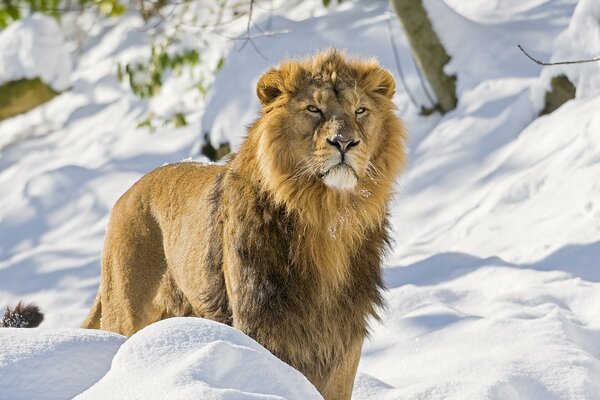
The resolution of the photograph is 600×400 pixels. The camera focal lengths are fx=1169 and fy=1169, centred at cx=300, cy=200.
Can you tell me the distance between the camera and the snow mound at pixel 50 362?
2943mm

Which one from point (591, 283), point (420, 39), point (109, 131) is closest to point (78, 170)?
point (109, 131)

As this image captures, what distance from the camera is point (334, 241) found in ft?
14.7

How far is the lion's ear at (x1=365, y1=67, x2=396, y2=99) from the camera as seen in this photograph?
14.9 feet

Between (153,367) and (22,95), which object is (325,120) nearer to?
(153,367)

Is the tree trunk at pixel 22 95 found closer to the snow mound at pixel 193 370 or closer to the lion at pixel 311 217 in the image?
the lion at pixel 311 217

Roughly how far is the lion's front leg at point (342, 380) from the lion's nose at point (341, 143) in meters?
0.81

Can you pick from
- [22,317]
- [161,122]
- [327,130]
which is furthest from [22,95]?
[327,130]

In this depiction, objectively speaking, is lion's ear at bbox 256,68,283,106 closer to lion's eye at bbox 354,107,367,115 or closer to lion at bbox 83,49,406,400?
lion at bbox 83,49,406,400

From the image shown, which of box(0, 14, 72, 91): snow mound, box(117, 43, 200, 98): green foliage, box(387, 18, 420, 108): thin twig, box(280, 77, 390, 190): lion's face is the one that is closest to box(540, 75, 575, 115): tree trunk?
box(387, 18, 420, 108): thin twig

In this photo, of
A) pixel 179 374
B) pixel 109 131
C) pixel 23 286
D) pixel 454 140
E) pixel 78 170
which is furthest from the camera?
pixel 109 131

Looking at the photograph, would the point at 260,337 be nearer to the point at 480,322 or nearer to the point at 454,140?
the point at 480,322

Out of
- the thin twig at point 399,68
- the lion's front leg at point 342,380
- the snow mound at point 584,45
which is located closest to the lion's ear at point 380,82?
the lion's front leg at point 342,380

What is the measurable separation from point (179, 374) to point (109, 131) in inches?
436

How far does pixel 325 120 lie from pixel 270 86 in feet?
1.16
